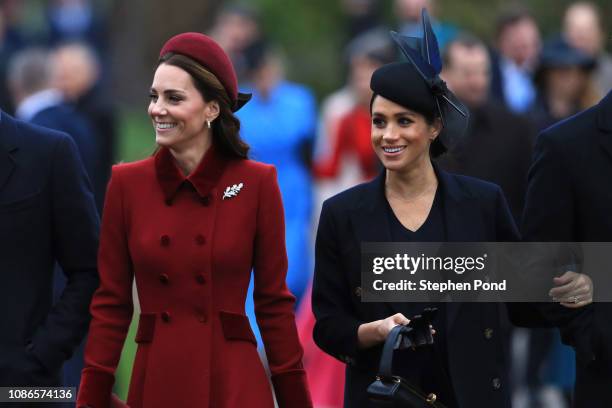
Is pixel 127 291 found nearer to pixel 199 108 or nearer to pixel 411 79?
pixel 199 108

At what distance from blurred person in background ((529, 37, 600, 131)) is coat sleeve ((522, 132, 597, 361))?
4939 mm

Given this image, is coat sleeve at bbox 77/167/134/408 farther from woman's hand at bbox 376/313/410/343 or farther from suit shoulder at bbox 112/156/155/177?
woman's hand at bbox 376/313/410/343

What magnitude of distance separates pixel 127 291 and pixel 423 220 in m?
1.14

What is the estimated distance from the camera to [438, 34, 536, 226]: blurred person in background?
11117 mm

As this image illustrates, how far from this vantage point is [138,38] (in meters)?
30.8

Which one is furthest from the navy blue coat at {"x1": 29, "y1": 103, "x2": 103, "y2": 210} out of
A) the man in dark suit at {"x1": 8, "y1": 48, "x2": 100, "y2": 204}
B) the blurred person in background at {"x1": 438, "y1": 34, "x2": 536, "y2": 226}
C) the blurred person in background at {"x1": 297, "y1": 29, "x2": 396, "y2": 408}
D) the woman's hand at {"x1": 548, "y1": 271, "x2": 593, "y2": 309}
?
the woman's hand at {"x1": 548, "y1": 271, "x2": 593, "y2": 309}

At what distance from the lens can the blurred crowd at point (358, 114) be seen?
1152cm

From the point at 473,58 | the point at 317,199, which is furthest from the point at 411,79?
the point at 317,199

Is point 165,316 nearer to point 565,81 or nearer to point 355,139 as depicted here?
point 565,81

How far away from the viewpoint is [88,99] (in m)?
15.0

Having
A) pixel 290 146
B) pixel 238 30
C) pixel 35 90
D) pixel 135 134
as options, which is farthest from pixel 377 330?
pixel 135 134

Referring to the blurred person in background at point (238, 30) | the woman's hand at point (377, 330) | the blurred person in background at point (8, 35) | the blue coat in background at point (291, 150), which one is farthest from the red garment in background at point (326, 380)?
the blurred person in background at point (8, 35)

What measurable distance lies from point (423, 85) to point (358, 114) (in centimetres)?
594

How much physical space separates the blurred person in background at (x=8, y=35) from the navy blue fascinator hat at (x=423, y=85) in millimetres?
10547
